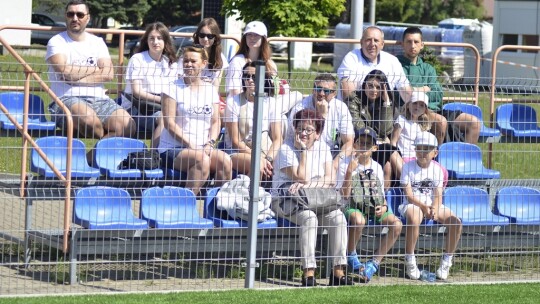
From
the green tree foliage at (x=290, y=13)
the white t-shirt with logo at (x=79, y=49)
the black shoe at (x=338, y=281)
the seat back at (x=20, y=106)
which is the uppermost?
the green tree foliage at (x=290, y=13)

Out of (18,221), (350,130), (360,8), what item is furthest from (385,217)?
(360,8)

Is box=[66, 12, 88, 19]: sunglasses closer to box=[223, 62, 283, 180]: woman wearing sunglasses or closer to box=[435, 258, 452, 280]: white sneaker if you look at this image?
box=[223, 62, 283, 180]: woman wearing sunglasses

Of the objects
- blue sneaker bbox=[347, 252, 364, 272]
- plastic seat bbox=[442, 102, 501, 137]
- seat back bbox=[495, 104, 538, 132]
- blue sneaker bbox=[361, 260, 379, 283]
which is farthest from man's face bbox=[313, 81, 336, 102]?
seat back bbox=[495, 104, 538, 132]

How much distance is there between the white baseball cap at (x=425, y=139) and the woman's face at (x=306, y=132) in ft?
3.49

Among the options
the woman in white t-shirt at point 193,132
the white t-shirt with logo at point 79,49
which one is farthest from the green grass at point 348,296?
the white t-shirt with logo at point 79,49

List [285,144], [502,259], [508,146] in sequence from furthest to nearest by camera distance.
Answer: [508,146] < [502,259] < [285,144]

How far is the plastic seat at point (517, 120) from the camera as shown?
10734 millimetres

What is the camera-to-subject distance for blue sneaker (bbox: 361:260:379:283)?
901 centimetres

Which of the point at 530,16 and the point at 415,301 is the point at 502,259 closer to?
the point at 415,301

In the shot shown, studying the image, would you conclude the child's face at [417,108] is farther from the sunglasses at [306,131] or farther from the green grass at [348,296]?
the green grass at [348,296]

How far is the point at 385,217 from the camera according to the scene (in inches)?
360

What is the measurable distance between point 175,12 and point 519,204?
5307 cm

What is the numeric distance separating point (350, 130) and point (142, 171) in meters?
1.75

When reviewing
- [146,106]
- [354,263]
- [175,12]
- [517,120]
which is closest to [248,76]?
[146,106]
